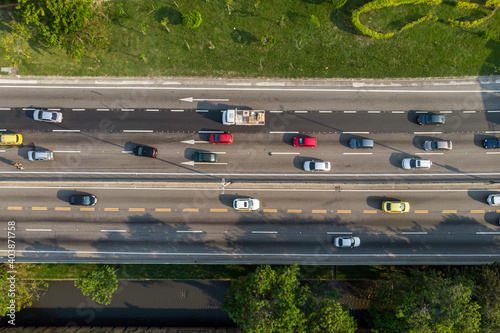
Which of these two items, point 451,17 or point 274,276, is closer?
point 274,276

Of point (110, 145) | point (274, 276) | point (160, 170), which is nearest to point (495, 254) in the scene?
point (274, 276)

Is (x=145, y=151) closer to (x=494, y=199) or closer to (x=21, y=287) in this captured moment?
(x=21, y=287)

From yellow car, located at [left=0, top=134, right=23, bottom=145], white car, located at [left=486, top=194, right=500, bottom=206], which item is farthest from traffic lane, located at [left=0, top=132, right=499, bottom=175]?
white car, located at [left=486, top=194, right=500, bottom=206]

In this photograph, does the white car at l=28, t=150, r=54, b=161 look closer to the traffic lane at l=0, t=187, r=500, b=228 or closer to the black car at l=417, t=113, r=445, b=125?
the traffic lane at l=0, t=187, r=500, b=228

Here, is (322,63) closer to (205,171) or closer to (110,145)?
(205,171)

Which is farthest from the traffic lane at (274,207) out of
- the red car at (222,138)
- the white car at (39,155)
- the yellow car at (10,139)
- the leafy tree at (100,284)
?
the leafy tree at (100,284)

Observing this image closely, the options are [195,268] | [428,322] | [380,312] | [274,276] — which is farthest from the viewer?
[195,268]

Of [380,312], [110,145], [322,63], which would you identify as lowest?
[380,312]
